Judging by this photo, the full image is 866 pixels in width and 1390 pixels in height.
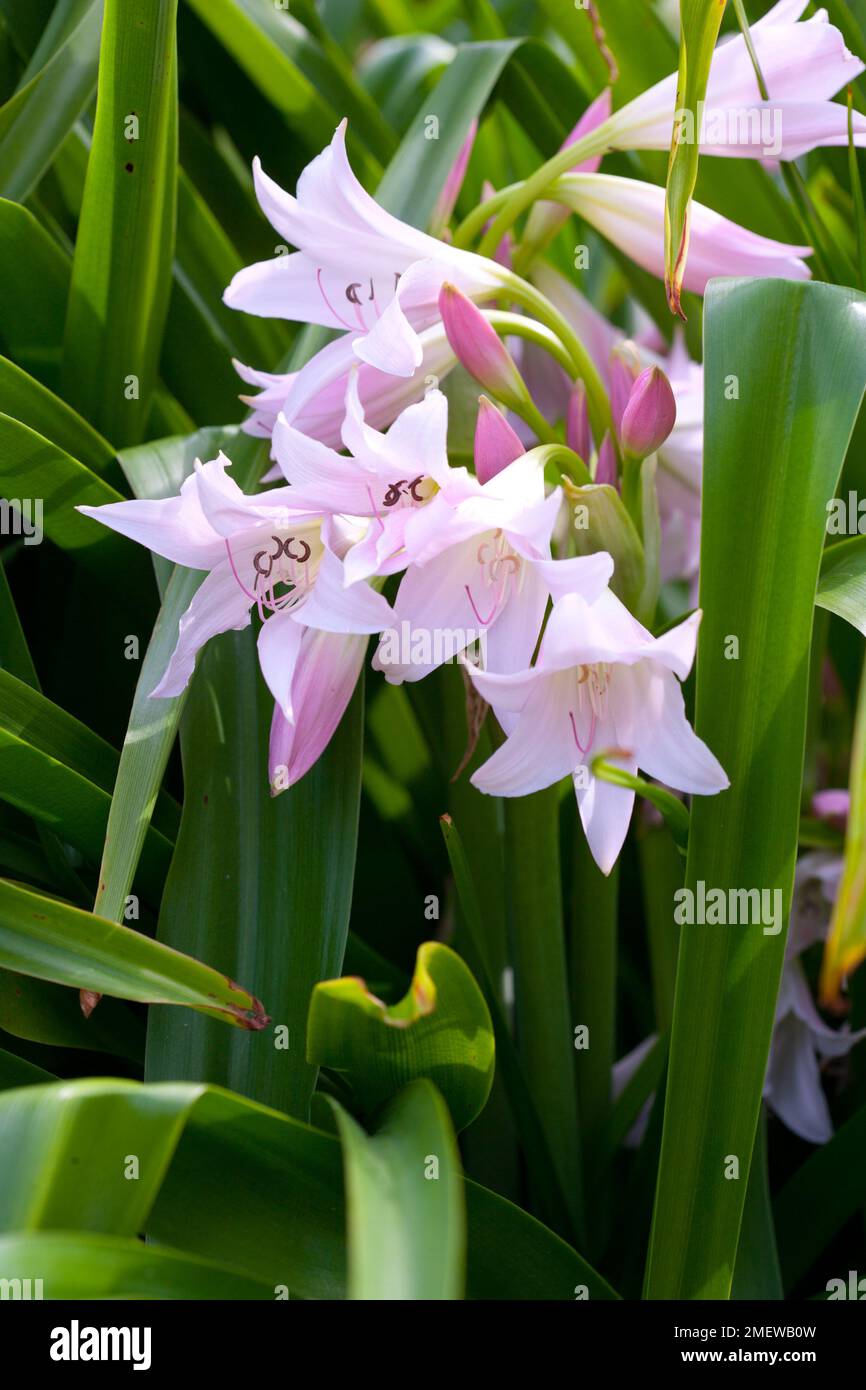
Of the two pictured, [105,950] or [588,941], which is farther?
[588,941]

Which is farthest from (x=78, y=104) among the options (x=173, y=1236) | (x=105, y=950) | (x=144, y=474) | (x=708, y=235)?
(x=173, y=1236)

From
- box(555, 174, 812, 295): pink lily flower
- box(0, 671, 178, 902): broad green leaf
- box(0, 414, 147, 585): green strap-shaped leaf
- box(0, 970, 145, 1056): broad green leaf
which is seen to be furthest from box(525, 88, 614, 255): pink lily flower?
box(0, 970, 145, 1056): broad green leaf

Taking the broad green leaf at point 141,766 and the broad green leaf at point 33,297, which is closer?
the broad green leaf at point 141,766

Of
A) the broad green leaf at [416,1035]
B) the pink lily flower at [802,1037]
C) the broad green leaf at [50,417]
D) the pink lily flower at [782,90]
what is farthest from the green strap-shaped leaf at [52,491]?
the pink lily flower at [802,1037]

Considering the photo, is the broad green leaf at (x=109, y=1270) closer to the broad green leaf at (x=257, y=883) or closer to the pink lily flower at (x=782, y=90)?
the broad green leaf at (x=257, y=883)

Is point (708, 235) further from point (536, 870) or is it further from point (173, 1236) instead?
point (173, 1236)

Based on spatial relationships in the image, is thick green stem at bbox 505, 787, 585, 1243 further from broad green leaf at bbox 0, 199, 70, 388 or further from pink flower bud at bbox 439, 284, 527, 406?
broad green leaf at bbox 0, 199, 70, 388
